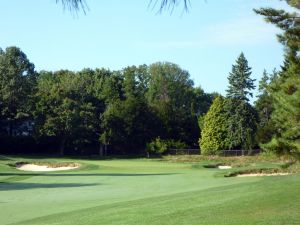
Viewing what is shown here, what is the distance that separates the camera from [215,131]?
73188 mm

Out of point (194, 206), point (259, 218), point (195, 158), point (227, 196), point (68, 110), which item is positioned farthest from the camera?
point (68, 110)

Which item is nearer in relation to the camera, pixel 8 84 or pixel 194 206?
pixel 194 206

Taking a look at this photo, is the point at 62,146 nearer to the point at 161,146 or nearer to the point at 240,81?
the point at 161,146

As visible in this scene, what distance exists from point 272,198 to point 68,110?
5803cm

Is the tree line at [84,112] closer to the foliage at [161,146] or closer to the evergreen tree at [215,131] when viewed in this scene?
the foliage at [161,146]

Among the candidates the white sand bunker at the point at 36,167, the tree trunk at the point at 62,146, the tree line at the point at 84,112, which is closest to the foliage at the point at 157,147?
the tree line at the point at 84,112

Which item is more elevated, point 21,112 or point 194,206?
point 21,112

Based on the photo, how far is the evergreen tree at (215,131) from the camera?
72062 mm

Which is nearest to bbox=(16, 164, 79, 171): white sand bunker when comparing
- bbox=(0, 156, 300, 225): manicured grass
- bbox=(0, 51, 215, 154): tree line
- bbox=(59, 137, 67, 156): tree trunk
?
bbox=(0, 51, 215, 154): tree line

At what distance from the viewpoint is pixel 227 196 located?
16859 mm

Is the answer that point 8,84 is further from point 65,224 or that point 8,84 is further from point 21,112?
point 65,224

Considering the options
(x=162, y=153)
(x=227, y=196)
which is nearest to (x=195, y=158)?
(x=162, y=153)

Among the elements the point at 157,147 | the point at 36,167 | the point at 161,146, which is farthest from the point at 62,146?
the point at 36,167

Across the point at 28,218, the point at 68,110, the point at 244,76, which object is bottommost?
the point at 28,218
